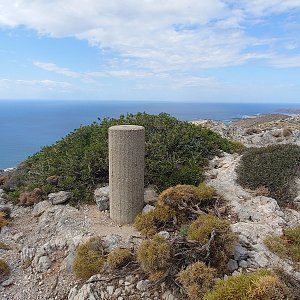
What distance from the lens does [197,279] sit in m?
5.07

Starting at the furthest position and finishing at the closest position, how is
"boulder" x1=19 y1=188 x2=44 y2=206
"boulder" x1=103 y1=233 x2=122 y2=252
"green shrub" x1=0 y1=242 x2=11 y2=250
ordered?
"boulder" x1=19 y1=188 x2=44 y2=206
"green shrub" x1=0 y1=242 x2=11 y2=250
"boulder" x1=103 y1=233 x2=122 y2=252

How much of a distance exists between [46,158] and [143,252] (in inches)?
339

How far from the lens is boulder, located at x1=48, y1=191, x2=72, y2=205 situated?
10234 mm

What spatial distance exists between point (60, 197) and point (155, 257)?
18.9 feet

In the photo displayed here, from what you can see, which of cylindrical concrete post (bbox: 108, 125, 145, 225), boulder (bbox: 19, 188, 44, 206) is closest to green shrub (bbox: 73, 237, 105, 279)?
cylindrical concrete post (bbox: 108, 125, 145, 225)

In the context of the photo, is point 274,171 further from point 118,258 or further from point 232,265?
point 118,258

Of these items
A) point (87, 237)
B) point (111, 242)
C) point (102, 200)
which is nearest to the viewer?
point (111, 242)

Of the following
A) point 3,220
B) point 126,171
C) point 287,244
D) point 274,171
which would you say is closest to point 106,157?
point 126,171

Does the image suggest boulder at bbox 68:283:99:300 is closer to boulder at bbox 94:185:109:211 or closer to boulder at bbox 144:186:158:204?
boulder at bbox 94:185:109:211

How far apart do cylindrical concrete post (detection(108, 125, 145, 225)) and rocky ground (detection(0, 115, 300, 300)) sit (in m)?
0.52

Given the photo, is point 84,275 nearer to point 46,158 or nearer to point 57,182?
point 57,182

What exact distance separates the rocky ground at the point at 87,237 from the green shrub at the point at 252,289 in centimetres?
113

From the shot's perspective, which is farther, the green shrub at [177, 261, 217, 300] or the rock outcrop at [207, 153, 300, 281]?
the rock outcrop at [207, 153, 300, 281]

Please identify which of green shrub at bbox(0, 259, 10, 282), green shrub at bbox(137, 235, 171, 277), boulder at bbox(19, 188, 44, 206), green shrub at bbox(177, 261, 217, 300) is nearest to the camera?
green shrub at bbox(177, 261, 217, 300)
